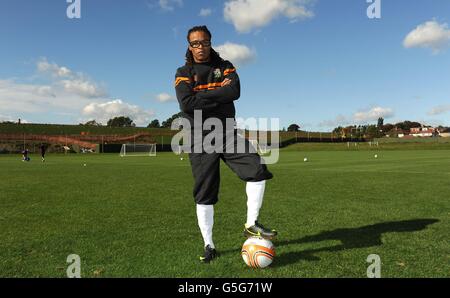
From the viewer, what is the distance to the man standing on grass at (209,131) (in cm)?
513

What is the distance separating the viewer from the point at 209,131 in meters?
5.26

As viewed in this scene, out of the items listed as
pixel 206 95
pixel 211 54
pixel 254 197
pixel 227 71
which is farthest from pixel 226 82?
pixel 254 197

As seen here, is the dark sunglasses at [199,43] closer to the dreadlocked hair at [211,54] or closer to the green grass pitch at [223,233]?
the dreadlocked hair at [211,54]

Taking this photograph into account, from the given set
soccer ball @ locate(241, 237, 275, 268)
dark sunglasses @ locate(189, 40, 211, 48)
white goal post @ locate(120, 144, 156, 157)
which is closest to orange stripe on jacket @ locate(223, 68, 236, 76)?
dark sunglasses @ locate(189, 40, 211, 48)

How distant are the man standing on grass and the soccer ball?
13.6 inches

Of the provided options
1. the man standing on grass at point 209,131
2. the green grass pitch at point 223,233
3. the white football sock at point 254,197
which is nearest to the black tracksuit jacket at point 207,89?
the man standing on grass at point 209,131

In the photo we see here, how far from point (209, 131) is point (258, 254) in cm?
168

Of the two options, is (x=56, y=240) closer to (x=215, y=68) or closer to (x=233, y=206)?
(x=215, y=68)

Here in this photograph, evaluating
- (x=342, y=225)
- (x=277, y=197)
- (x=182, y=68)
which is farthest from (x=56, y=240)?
(x=277, y=197)

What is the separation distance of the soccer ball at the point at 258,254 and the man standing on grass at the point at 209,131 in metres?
0.34

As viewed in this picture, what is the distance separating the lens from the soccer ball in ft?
15.2

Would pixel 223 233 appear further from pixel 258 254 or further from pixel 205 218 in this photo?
pixel 258 254

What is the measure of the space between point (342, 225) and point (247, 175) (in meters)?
2.81
